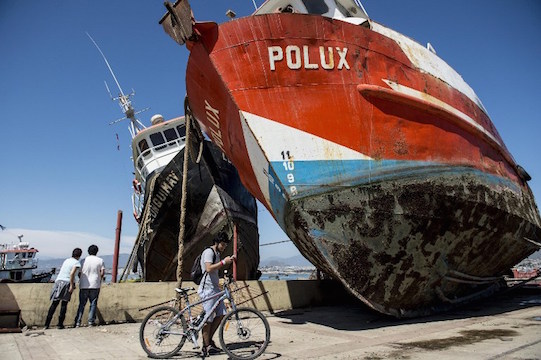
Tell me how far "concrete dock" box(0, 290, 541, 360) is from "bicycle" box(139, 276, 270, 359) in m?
0.17

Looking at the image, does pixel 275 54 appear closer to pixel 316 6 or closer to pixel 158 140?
pixel 316 6

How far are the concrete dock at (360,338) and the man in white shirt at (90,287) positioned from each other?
0.30 m

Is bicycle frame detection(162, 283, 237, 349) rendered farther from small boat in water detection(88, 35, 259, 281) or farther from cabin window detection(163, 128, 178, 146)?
cabin window detection(163, 128, 178, 146)

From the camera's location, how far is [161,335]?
3.94 meters

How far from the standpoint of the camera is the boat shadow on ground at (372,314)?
237 inches

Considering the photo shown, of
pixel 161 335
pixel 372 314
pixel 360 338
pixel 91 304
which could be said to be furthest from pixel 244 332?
pixel 372 314

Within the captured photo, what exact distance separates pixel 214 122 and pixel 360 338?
448cm

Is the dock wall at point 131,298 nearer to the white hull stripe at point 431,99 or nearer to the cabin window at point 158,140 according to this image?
the white hull stripe at point 431,99

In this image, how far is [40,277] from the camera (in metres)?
23.3

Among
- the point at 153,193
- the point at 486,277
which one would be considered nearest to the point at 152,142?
the point at 153,193

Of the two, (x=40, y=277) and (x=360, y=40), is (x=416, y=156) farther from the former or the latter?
(x=40, y=277)

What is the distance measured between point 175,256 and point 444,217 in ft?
27.0

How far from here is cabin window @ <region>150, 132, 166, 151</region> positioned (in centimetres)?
1345

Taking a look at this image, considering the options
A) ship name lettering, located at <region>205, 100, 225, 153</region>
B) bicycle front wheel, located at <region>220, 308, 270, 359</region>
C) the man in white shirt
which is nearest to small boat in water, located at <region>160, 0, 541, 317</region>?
ship name lettering, located at <region>205, 100, 225, 153</region>
